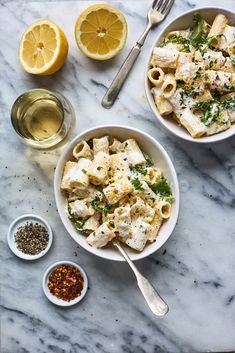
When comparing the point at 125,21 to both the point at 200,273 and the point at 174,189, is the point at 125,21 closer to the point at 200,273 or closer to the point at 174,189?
the point at 174,189

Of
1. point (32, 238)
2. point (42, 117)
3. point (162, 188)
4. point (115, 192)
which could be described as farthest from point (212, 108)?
point (32, 238)

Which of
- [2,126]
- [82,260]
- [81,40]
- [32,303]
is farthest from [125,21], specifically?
[32,303]

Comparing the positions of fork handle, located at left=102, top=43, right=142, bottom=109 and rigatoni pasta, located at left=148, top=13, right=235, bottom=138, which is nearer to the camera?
rigatoni pasta, located at left=148, top=13, right=235, bottom=138

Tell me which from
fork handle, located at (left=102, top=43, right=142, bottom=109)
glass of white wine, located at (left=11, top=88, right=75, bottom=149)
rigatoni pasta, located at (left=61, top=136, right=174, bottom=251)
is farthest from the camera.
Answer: fork handle, located at (left=102, top=43, right=142, bottom=109)

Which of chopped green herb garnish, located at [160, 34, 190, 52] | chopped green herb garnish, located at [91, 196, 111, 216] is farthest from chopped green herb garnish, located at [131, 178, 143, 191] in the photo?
chopped green herb garnish, located at [160, 34, 190, 52]

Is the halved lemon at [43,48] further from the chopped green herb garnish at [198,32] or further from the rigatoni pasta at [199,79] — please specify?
the chopped green herb garnish at [198,32]

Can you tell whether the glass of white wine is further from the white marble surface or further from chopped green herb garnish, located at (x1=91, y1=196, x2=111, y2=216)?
chopped green herb garnish, located at (x1=91, y1=196, x2=111, y2=216)

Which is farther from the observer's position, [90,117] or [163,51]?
[90,117]
